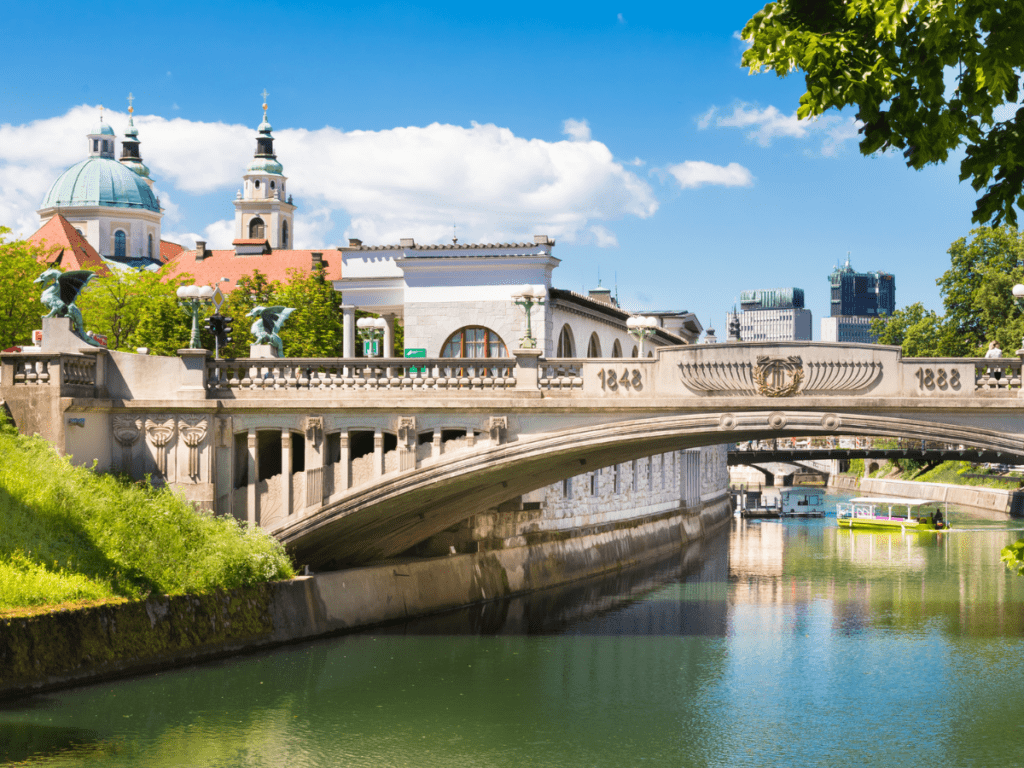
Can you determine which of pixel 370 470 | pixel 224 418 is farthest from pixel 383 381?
pixel 224 418

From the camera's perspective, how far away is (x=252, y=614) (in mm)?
27047

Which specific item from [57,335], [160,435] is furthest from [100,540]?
[57,335]

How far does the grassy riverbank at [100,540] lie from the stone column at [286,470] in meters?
0.91

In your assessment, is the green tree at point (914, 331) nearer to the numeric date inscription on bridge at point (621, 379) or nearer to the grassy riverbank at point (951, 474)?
the grassy riverbank at point (951, 474)

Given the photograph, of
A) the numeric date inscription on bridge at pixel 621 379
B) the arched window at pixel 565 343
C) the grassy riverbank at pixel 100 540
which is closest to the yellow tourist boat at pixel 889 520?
the arched window at pixel 565 343

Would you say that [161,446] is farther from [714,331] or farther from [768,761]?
[714,331]

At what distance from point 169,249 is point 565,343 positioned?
296 feet

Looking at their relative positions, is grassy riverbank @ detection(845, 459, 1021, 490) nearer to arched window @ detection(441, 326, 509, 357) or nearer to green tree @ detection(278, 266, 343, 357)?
green tree @ detection(278, 266, 343, 357)

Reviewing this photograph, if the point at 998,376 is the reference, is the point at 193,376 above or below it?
above

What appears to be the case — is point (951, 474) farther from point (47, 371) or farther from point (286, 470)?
point (47, 371)

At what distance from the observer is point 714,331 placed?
8769cm

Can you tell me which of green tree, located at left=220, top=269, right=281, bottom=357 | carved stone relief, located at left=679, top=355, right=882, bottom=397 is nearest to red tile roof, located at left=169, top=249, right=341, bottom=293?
green tree, located at left=220, top=269, right=281, bottom=357

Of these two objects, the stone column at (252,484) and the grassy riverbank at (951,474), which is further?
the grassy riverbank at (951,474)

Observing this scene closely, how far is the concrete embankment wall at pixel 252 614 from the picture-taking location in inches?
864
